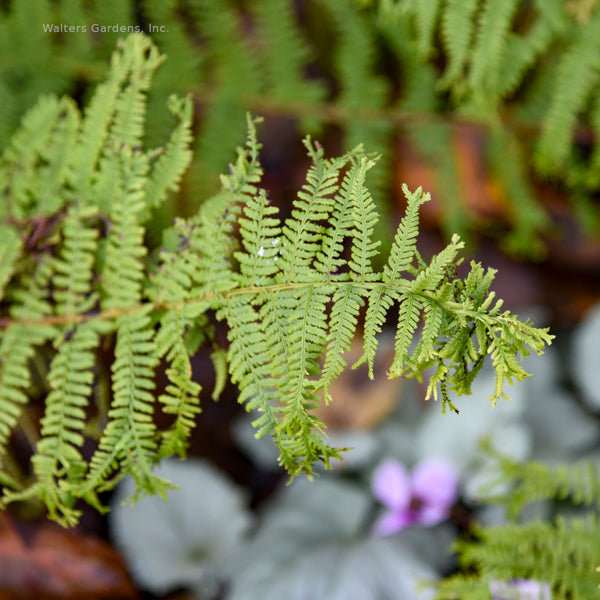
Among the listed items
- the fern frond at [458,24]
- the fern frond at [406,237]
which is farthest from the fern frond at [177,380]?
the fern frond at [458,24]

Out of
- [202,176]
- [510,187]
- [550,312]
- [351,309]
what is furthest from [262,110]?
[550,312]

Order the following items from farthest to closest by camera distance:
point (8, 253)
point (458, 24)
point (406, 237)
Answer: point (458, 24)
point (8, 253)
point (406, 237)

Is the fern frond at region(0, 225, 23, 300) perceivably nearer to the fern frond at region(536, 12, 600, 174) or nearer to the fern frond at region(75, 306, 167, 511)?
the fern frond at region(75, 306, 167, 511)

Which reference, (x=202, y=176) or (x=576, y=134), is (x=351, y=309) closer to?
(x=202, y=176)

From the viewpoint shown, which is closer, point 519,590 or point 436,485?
point 519,590

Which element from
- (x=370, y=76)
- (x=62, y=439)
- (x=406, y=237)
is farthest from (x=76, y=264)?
(x=370, y=76)

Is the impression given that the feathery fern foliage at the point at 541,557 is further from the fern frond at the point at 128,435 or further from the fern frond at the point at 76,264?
the fern frond at the point at 76,264

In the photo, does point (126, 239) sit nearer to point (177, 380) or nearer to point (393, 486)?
point (177, 380)
